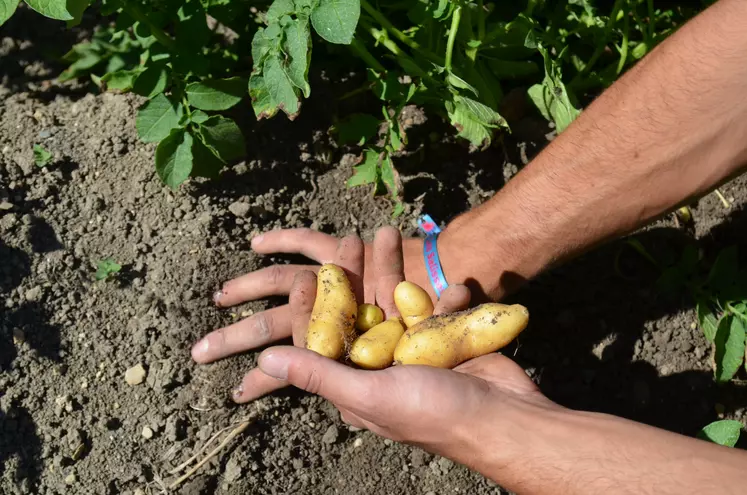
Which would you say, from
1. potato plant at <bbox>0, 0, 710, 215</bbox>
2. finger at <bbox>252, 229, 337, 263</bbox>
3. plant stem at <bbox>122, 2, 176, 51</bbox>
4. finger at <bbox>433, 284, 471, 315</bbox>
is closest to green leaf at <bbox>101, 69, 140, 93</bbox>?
potato plant at <bbox>0, 0, 710, 215</bbox>

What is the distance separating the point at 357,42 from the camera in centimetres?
207

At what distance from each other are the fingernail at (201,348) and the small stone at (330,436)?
1.44ft

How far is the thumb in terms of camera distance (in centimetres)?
155

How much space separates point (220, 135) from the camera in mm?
2047

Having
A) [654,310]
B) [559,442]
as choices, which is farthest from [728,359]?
[559,442]

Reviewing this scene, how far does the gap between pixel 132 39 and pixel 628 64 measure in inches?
65.4

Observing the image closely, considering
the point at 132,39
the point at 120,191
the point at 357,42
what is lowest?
the point at 120,191

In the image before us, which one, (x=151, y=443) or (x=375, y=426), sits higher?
(x=375, y=426)

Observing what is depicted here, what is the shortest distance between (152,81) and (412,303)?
100 cm

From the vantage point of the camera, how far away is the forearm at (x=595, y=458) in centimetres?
136

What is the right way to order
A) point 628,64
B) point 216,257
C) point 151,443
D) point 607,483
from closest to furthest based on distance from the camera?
point 607,483, point 151,443, point 216,257, point 628,64

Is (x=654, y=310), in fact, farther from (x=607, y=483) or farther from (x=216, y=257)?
(x=216, y=257)

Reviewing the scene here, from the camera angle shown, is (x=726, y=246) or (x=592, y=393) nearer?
(x=592, y=393)

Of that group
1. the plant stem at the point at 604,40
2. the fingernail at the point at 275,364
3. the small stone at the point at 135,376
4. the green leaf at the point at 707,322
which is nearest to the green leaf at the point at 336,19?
the fingernail at the point at 275,364
